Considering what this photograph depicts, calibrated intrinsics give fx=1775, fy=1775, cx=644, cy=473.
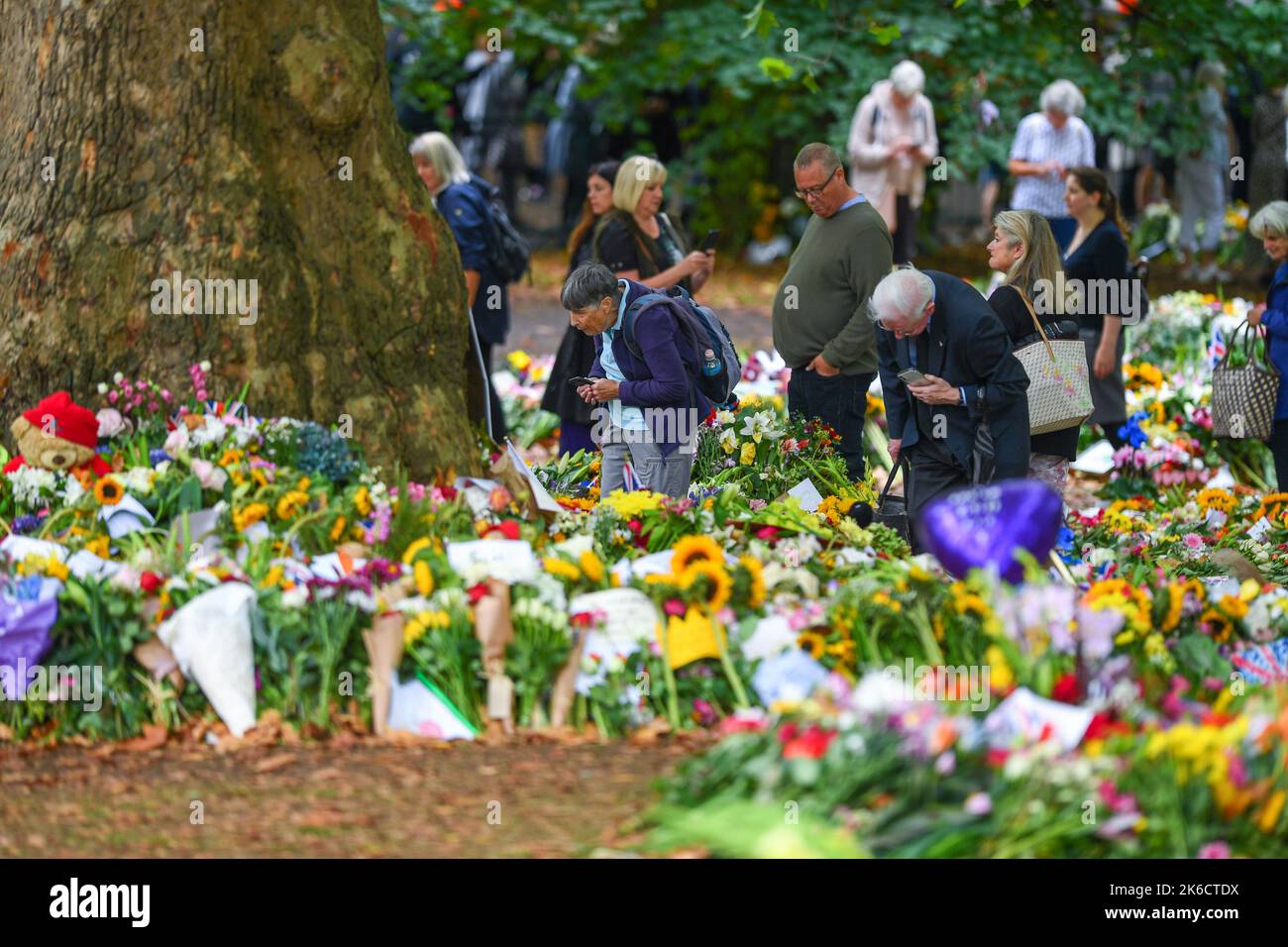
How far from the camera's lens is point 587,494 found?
7605 mm

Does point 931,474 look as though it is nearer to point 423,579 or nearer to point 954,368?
point 954,368

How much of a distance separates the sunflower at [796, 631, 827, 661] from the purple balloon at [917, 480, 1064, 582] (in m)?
0.46

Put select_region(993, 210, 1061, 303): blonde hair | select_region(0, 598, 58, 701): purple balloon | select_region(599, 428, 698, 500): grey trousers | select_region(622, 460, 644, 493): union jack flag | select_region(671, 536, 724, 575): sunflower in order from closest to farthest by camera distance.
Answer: select_region(0, 598, 58, 701): purple balloon < select_region(671, 536, 724, 575): sunflower < select_region(993, 210, 1061, 303): blonde hair < select_region(599, 428, 698, 500): grey trousers < select_region(622, 460, 644, 493): union jack flag

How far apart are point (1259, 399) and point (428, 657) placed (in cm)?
429

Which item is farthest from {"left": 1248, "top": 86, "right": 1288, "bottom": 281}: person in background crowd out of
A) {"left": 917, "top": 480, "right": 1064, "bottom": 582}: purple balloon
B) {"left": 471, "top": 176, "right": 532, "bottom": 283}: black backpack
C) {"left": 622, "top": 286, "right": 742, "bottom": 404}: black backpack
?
{"left": 917, "top": 480, "right": 1064, "bottom": 582}: purple balloon

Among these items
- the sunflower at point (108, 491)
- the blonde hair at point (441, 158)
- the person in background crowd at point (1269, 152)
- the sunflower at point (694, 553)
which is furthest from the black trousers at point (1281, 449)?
the person in background crowd at point (1269, 152)

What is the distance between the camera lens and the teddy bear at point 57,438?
5.80 metres

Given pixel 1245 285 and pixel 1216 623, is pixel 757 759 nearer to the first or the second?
pixel 1216 623

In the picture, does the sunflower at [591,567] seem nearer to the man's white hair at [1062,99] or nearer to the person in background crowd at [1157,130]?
the man's white hair at [1062,99]

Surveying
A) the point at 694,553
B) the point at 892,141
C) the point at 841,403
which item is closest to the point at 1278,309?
the point at 841,403

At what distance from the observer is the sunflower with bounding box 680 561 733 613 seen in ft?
16.8

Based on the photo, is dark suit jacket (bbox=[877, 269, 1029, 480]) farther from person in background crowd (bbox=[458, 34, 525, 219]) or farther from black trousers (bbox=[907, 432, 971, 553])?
person in background crowd (bbox=[458, 34, 525, 219])

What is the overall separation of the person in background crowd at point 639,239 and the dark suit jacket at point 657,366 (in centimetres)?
139
